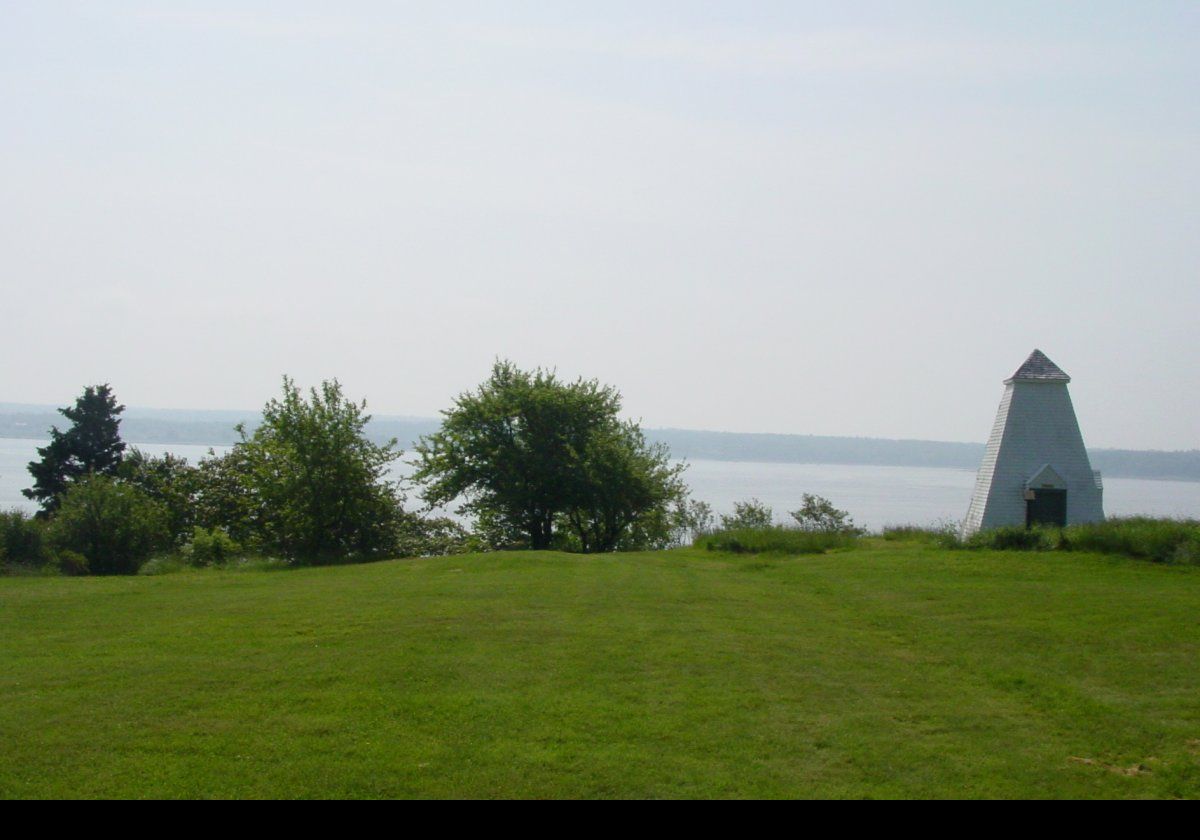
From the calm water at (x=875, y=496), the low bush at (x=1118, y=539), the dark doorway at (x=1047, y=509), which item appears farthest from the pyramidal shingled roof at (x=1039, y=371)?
the calm water at (x=875, y=496)

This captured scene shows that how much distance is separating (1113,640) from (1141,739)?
4.19m

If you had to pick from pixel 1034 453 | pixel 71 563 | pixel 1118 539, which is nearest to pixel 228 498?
pixel 71 563

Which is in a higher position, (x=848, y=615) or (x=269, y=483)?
(x=269, y=483)

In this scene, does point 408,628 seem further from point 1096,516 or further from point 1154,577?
point 1096,516

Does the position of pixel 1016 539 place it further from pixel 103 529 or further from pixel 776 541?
pixel 103 529

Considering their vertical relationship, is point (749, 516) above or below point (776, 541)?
above

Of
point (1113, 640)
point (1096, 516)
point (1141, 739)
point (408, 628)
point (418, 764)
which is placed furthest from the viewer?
point (1096, 516)

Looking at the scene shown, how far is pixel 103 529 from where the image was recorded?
27.4 m

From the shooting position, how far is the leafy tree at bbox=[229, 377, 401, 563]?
28.2 meters

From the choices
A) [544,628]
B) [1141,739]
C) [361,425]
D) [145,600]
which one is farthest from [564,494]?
[1141,739]

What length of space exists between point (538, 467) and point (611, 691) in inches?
977

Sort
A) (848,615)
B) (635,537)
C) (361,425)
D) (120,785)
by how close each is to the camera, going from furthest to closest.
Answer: (635,537), (361,425), (848,615), (120,785)

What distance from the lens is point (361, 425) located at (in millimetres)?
29438

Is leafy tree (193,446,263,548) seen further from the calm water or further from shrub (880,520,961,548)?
shrub (880,520,961,548)
